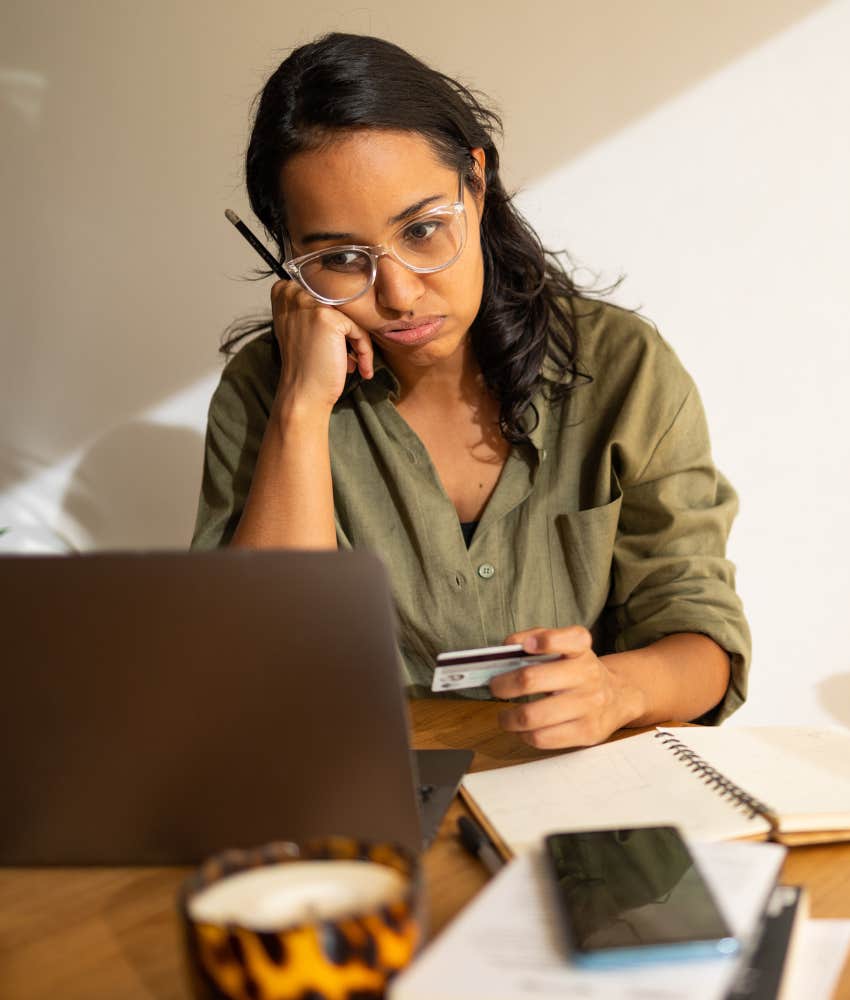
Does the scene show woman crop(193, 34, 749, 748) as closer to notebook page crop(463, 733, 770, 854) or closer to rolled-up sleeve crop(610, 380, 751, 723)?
rolled-up sleeve crop(610, 380, 751, 723)

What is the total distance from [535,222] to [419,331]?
2.29ft

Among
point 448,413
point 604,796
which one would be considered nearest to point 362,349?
point 448,413

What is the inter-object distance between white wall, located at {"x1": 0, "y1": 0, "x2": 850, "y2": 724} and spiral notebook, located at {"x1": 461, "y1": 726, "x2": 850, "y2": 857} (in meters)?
1.10

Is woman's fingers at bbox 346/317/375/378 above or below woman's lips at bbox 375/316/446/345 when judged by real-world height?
below

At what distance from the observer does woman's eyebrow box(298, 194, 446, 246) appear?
1.25 m

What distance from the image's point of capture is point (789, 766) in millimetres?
866

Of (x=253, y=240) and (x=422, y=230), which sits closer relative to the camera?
(x=422, y=230)

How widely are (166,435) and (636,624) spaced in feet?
4.30

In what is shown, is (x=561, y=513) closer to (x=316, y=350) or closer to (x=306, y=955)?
(x=316, y=350)

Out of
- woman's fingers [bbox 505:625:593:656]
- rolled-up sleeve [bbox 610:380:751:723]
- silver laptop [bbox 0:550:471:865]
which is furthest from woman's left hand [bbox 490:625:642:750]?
rolled-up sleeve [bbox 610:380:751:723]

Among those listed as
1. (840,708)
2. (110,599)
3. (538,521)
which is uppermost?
(110,599)

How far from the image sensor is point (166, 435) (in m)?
2.31

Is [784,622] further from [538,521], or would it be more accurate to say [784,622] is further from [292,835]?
[292,835]

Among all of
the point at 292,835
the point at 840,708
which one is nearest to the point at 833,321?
the point at 840,708
